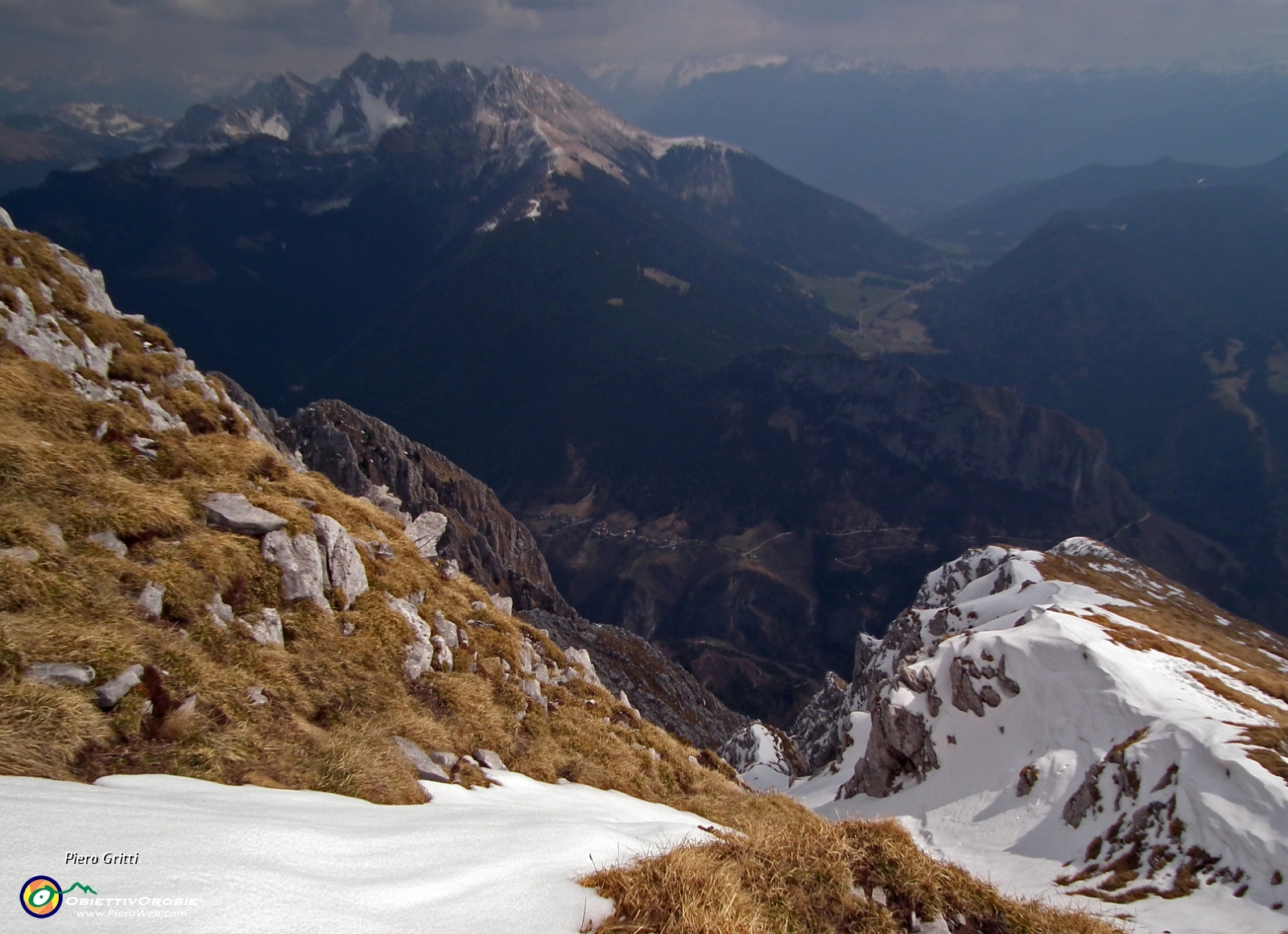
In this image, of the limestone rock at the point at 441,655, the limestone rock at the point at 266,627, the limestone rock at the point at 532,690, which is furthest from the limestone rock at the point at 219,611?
the limestone rock at the point at 532,690

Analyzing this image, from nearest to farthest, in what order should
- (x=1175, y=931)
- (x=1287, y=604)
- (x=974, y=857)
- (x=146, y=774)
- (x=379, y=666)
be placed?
(x=146, y=774) < (x=379, y=666) < (x=1175, y=931) < (x=974, y=857) < (x=1287, y=604)

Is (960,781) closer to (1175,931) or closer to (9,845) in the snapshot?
(1175,931)

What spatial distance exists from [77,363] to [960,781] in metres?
55.0

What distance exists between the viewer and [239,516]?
12.3 m

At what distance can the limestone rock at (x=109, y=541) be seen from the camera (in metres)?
9.98

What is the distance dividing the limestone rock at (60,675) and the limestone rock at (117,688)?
0.56ft

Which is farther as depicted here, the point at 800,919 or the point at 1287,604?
the point at 1287,604

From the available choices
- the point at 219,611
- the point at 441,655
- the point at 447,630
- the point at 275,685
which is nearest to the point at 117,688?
the point at 275,685

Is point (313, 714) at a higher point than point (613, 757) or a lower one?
higher

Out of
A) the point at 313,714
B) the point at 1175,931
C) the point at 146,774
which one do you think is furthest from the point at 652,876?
the point at 1175,931

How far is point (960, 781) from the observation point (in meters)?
46.7

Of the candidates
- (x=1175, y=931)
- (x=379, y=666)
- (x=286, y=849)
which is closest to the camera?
(x=286, y=849)

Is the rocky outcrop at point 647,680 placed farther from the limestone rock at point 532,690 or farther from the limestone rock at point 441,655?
the limestone rock at point 441,655

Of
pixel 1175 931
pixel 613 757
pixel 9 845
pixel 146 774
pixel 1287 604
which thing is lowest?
pixel 1287 604
